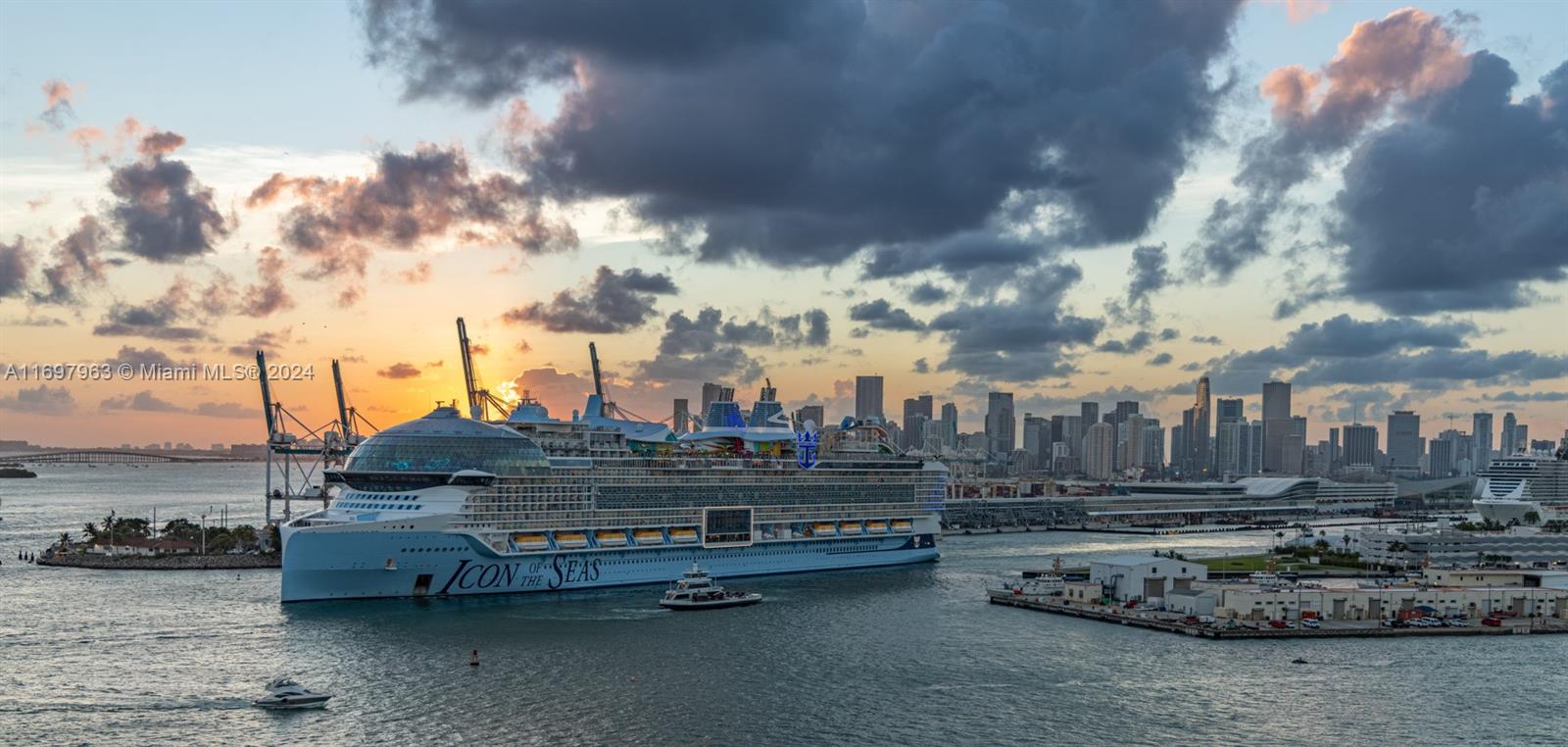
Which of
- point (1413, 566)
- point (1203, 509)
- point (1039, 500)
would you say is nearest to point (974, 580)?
point (1413, 566)

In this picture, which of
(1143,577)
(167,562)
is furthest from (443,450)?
(1143,577)

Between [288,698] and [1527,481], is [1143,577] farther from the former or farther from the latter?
[1527,481]

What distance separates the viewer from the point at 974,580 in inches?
3236

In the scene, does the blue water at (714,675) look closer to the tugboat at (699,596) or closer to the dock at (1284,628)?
the dock at (1284,628)

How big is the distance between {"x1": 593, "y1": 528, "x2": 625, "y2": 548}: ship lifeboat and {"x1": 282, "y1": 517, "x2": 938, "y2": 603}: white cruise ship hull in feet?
1.25

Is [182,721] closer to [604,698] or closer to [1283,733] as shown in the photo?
[604,698]

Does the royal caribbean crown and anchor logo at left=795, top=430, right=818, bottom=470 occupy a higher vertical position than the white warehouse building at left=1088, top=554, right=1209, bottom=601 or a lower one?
higher

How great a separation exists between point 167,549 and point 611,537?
39.0 m

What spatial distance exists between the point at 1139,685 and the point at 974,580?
3442 cm

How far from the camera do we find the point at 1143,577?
6919 cm

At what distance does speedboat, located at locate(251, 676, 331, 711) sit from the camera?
134ft

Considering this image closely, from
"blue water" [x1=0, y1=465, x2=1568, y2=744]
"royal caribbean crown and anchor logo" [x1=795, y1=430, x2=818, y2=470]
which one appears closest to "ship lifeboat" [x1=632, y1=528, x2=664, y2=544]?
"blue water" [x1=0, y1=465, x2=1568, y2=744]

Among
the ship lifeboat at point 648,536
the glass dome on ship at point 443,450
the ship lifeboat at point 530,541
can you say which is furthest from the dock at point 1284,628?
the glass dome on ship at point 443,450

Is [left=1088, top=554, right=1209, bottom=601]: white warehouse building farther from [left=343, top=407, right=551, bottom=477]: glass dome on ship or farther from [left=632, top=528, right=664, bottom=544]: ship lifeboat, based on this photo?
[left=343, top=407, right=551, bottom=477]: glass dome on ship
